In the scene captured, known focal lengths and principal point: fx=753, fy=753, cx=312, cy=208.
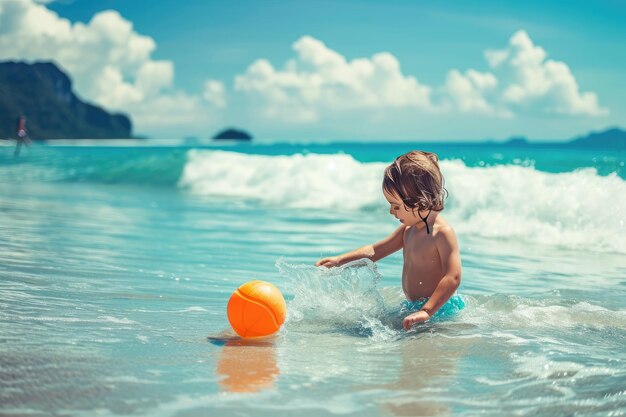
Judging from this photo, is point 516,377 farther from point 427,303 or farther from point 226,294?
point 226,294

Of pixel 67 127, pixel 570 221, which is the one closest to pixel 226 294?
pixel 570 221

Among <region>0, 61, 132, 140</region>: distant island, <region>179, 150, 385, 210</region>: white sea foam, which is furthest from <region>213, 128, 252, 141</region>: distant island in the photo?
<region>179, 150, 385, 210</region>: white sea foam

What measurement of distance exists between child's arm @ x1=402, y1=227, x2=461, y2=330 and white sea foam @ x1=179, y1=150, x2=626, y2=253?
21.0 ft

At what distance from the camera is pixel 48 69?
162 metres

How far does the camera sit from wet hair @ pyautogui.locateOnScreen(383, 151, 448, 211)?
4.78 m

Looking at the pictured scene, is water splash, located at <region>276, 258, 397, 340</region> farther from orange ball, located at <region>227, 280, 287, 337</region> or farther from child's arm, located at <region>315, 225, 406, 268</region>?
orange ball, located at <region>227, 280, 287, 337</region>

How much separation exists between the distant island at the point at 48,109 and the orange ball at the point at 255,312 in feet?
381

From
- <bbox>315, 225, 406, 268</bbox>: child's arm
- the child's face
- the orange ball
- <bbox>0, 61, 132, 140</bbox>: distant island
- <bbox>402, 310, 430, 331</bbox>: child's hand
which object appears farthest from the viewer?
<bbox>0, 61, 132, 140</bbox>: distant island

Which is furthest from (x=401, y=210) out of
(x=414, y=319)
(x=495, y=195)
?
(x=495, y=195)

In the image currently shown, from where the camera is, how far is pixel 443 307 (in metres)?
5.24

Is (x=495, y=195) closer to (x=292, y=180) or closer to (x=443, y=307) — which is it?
(x=292, y=180)

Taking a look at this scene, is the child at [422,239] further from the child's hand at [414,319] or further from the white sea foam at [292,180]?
the white sea foam at [292,180]

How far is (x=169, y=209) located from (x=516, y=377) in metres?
11.9

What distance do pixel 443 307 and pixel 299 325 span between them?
1009mm
